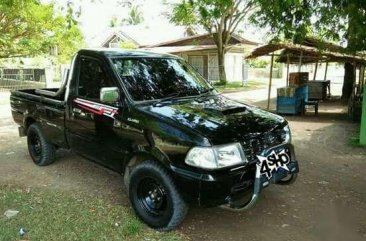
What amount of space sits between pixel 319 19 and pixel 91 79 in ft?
19.5

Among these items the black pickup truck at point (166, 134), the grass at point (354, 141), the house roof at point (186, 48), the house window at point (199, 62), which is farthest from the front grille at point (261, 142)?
the house window at point (199, 62)

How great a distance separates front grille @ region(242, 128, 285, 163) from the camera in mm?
4082

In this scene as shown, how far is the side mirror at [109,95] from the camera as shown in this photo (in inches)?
179

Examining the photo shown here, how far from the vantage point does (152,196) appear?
4.50 meters

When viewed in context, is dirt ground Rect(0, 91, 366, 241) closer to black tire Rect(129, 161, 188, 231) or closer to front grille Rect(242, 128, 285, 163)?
black tire Rect(129, 161, 188, 231)

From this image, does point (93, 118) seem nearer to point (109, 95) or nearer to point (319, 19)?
point (109, 95)

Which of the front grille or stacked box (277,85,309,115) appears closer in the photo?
the front grille

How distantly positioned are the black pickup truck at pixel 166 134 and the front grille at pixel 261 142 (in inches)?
0.4

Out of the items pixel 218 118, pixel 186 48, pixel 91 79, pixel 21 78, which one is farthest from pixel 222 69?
pixel 218 118

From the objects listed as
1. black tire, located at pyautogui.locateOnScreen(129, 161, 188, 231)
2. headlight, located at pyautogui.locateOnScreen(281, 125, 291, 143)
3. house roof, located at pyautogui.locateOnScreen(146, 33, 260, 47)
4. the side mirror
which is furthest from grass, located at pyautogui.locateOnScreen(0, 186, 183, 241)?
house roof, located at pyautogui.locateOnScreen(146, 33, 260, 47)

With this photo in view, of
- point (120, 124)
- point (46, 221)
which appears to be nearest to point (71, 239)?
point (46, 221)

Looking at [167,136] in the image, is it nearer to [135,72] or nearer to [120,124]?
[120,124]

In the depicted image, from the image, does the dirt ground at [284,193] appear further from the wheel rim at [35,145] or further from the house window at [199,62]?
the house window at [199,62]

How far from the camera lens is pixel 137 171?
447 cm
